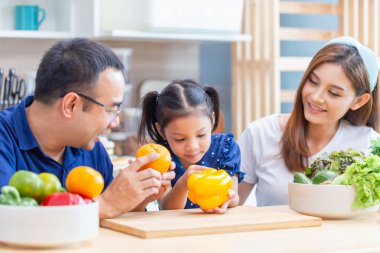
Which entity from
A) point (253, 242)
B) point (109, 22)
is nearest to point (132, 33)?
point (109, 22)

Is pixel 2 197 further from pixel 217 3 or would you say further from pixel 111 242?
pixel 217 3

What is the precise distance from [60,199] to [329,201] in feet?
2.60

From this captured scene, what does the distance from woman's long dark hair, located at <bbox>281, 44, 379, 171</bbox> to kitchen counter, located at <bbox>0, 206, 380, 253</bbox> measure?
35.2 inches

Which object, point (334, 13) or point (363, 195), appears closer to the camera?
point (363, 195)

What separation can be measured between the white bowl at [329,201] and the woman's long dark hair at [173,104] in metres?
0.44

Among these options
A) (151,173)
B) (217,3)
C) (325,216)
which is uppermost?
(217,3)

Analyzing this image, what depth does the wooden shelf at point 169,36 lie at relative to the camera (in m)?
4.00

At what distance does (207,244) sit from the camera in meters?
1.77

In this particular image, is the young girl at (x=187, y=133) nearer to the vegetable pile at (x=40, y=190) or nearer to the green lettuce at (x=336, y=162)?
the green lettuce at (x=336, y=162)

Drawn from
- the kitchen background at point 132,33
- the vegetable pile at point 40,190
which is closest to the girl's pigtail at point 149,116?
the vegetable pile at point 40,190

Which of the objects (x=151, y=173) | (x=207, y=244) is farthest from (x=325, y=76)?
(x=207, y=244)

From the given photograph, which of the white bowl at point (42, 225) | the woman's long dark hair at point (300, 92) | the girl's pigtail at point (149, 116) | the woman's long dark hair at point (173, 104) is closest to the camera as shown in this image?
the white bowl at point (42, 225)

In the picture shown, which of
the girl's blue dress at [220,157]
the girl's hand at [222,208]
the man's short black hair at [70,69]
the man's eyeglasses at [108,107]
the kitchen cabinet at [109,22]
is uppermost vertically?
the kitchen cabinet at [109,22]

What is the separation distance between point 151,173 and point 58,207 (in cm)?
43
